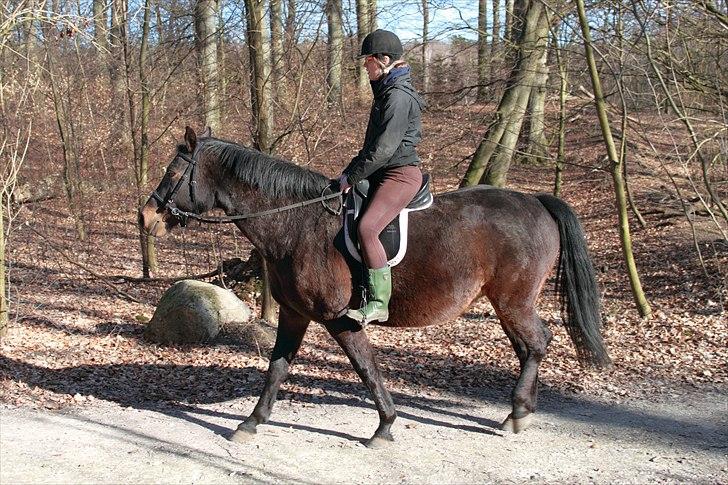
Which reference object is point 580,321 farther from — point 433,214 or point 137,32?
point 137,32

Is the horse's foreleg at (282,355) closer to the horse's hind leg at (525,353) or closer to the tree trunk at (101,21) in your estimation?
the horse's hind leg at (525,353)

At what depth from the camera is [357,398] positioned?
733 cm

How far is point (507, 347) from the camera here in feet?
30.1

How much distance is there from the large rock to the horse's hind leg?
433 cm

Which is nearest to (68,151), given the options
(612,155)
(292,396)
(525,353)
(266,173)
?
(292,396)

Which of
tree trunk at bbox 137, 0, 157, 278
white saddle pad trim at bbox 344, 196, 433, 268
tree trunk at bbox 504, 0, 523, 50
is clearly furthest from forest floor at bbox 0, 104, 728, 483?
tree trunk at bbox 504, 0, 523, 50

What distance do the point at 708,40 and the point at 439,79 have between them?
5395 mm

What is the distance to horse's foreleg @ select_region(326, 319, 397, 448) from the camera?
5797 mm

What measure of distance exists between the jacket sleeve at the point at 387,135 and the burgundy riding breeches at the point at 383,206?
0.68ft

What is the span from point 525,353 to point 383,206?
1853 millimetres

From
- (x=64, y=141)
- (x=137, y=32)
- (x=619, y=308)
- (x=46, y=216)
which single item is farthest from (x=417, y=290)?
(x=46, y=216)

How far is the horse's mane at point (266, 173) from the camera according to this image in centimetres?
579

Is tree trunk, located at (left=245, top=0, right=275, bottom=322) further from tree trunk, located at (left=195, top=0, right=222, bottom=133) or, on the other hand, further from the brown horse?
the brown horse

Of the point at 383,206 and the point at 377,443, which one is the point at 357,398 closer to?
the point at 377,443
